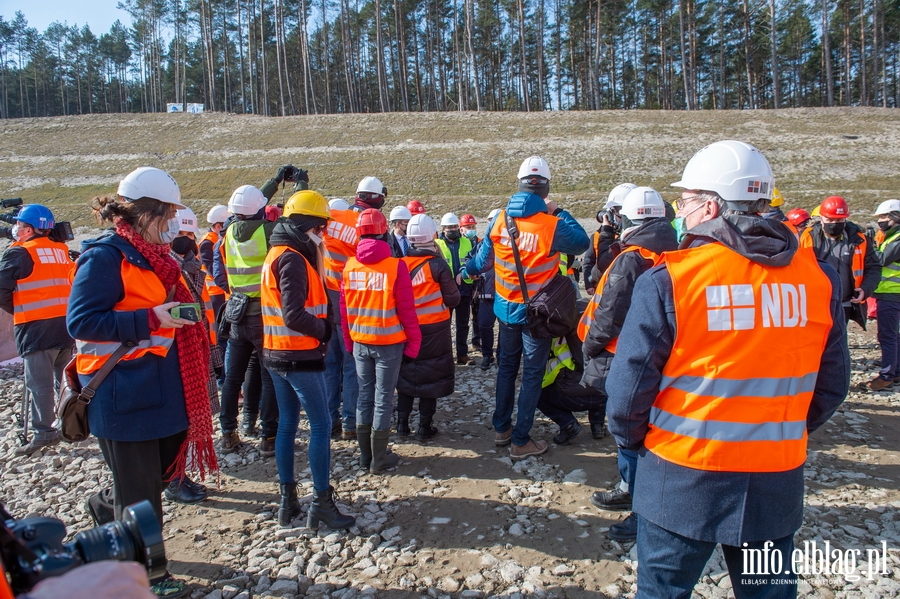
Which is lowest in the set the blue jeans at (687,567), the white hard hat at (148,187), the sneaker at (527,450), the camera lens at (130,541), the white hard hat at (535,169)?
the sneaker at (527,450)

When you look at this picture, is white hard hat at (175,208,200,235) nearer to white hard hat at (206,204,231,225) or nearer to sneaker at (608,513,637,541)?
white hard hat at (206,204,231,225)

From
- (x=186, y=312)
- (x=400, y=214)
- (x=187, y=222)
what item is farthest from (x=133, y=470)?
(x=400, y=214)

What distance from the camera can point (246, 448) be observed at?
17.0ft

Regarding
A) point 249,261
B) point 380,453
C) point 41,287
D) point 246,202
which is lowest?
point 380,453

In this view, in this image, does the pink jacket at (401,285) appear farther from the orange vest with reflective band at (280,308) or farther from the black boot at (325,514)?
the black boot at (325,514)

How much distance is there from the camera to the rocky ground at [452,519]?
10.5 feet

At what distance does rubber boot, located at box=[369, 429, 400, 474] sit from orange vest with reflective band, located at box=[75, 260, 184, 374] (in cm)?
203

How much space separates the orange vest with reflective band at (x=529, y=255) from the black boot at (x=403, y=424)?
153 cm

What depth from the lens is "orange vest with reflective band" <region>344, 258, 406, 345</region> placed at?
4.43 metres

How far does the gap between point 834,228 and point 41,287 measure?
8319 millimetres

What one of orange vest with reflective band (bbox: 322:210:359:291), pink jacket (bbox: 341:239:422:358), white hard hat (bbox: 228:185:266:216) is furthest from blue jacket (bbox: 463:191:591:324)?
white hard hat (bbox: 228:185:266:216)

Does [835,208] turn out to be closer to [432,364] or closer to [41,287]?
[432,364]

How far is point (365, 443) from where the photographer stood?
4.65 meters

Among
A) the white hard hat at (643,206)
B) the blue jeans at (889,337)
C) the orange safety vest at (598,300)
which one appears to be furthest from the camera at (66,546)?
the blue jeans at (889,337)
